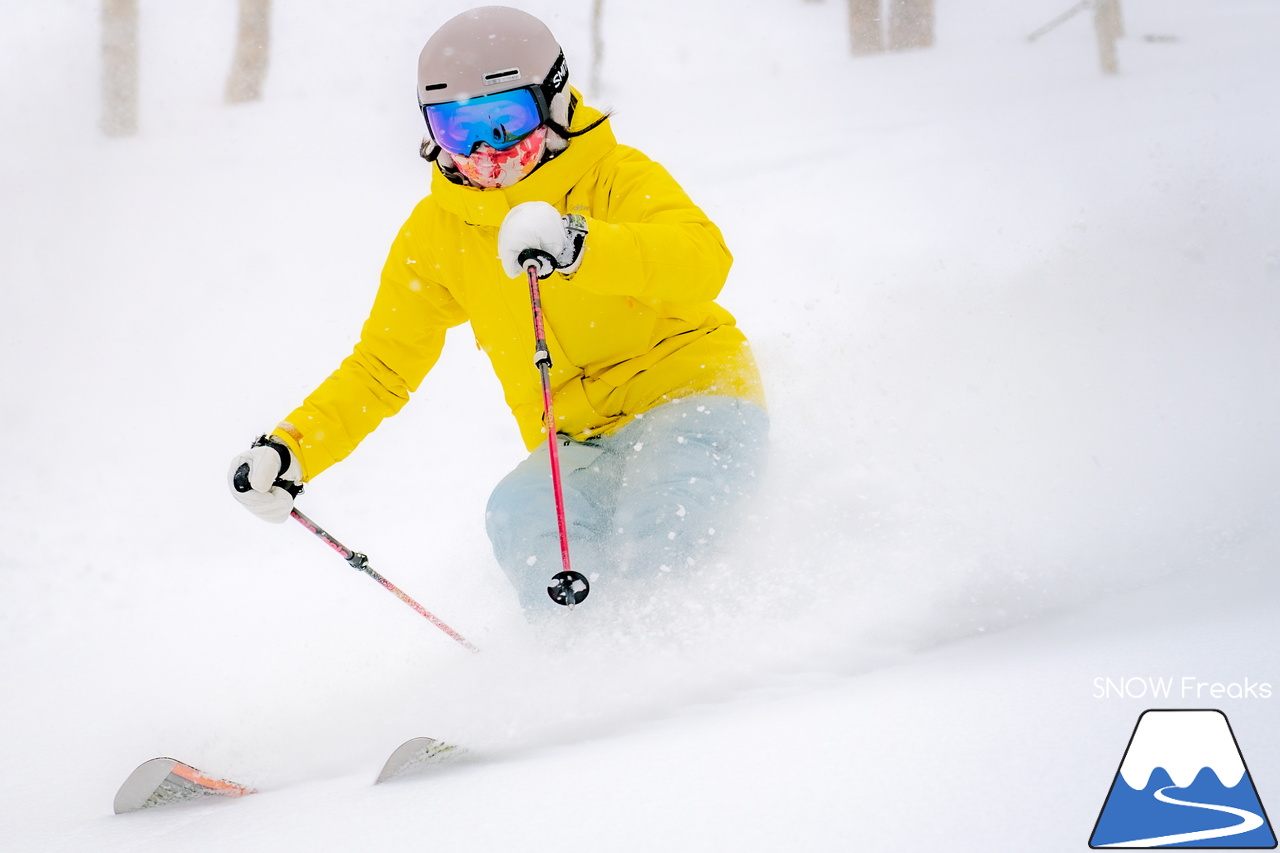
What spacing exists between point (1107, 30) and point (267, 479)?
7.26 metres

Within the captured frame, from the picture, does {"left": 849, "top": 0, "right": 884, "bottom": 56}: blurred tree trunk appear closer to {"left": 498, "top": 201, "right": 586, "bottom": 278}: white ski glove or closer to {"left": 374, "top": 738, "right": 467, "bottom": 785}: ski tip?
{"left": 498, "top": 201, "right": 586, "bottom": 278}: white ski glove

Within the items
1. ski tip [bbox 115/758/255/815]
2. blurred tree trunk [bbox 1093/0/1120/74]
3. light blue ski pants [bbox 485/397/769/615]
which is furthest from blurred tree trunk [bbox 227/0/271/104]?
ski tip [bbox 115/758/255/815]

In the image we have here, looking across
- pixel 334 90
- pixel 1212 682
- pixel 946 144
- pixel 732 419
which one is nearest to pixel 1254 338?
pixel 732 419

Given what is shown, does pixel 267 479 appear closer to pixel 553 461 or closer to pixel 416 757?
pixel 553 461

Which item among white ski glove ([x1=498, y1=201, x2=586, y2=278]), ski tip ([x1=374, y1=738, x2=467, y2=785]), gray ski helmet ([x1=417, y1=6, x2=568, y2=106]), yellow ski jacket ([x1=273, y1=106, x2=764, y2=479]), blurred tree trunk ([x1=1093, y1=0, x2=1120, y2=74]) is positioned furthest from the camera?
blurred tree trunk ([x1=1093, y1=0, x2=1120, y2=74])

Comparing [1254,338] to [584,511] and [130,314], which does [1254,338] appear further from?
[130,314]

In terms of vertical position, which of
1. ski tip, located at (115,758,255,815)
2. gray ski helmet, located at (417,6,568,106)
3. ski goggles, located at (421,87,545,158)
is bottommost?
ski tip, located at (115,758,255,815)

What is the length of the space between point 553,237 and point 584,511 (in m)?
0.66

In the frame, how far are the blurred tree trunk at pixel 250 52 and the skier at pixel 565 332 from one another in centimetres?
628

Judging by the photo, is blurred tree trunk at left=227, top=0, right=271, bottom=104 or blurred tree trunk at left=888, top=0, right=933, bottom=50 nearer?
blurred tree trunk at left=888, top=0, right=933, bottom=50

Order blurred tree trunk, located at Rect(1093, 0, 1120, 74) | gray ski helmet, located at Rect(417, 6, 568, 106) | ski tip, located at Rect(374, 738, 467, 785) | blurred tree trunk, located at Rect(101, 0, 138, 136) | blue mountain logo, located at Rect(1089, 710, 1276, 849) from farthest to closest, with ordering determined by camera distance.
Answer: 1. blurred tree trunk, located at Rect(101, 0, 138, 136)
2. blurred tree trunk, located at Rect(1093, 0, 1120, 74)
3. gray ski helmet, located at Rect(417, 6, 568, 106)
4. ski tip, located at Rect(374, 738, 467, 785)
5. blue mountain logo, located at Rect(1089, 710, 1276, 849)

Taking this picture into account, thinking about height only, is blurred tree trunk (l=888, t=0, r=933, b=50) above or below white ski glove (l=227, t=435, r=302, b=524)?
above

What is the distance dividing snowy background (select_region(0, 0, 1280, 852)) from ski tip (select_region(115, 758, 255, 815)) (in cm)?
6

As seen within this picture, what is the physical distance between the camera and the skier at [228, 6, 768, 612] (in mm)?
2033
